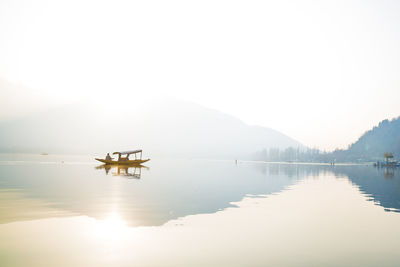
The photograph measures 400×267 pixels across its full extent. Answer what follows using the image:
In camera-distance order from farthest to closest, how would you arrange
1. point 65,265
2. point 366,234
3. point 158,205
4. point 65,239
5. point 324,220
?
1. point 158,205
2. point 324,220
3. point 366,234
4. point 65,239
5. point 65,265

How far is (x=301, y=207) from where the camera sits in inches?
1149

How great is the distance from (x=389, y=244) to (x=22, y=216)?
912 inches

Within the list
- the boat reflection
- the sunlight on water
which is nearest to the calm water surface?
the sunlight on water

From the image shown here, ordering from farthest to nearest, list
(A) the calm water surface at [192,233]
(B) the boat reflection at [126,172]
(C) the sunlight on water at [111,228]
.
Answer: (B) the boat reflection at [126,172] < (C) the sunlight on water at [111,228] < (A) the calm water surface at [192,233]

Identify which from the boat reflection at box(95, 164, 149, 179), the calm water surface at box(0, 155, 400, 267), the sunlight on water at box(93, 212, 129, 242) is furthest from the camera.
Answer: the boat reflection at box(95, 164, 149, 179)

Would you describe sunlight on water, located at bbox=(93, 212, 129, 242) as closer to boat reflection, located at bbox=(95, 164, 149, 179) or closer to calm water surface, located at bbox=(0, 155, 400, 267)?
calm water surface, located at bbox=(0, 155, 400, 267)

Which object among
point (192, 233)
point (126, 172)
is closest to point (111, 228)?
point (192, 233)

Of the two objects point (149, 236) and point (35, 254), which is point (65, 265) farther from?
point (149, 236)

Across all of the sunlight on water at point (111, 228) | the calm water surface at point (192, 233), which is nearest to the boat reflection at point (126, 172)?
the calm water surface at point (192, 233)

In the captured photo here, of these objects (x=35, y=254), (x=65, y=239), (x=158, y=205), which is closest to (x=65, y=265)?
(x=35, y=254)

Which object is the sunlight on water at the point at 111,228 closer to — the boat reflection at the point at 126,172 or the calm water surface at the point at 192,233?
the calm water surface at the point at 192,233

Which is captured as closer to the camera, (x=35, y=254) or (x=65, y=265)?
(x=65, y=265)

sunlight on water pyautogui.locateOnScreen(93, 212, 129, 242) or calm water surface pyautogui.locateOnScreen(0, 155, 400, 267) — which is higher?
sunlight on water pyautogui.locateOnScreen(93, 212, 129, 242)

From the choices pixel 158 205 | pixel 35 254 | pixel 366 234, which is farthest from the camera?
pixel 158 205
